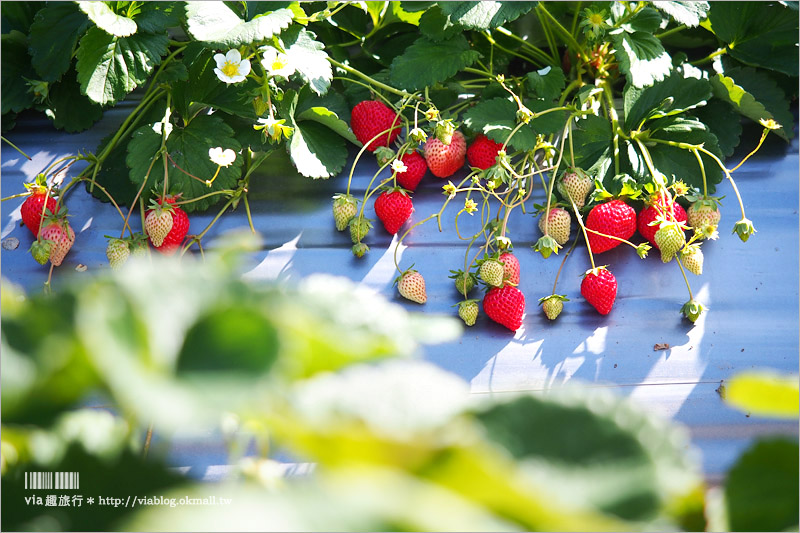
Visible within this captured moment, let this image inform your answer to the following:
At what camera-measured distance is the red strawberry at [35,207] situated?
3.48 feet

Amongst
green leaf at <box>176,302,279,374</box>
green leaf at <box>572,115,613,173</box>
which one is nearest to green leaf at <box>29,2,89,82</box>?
green leaf at <box>572,115,613,173</box>

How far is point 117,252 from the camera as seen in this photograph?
3.35 ft

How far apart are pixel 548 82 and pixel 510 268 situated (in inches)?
14.1

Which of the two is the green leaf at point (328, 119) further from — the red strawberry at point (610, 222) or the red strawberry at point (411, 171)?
the red strawberry at point (610, 222)

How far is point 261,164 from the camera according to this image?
116 centimetres

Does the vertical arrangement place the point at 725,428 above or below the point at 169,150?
below

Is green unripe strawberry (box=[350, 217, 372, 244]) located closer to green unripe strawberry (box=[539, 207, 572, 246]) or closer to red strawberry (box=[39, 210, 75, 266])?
green unripe strawberry (box=[539, 207, 572, 246])

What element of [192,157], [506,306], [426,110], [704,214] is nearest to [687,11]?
[704,214]

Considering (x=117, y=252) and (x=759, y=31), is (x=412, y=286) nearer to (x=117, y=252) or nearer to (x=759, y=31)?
(x=117, y=252)

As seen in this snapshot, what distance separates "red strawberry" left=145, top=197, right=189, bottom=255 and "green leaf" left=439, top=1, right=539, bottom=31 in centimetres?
53

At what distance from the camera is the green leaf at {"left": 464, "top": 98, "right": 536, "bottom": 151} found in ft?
3.55

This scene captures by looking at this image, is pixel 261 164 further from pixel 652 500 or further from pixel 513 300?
pixel 652 500

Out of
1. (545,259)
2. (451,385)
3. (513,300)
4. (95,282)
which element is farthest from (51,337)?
(545,259)

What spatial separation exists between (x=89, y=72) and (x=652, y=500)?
1049 mm
